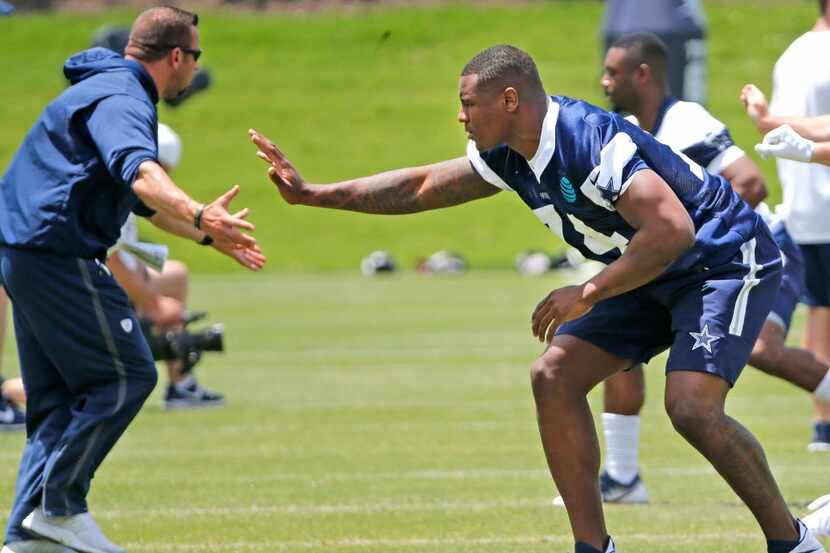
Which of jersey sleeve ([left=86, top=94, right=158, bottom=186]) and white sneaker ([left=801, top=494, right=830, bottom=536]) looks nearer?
jersey sleeve ([left=86, top=94, right=158, bottom=186])

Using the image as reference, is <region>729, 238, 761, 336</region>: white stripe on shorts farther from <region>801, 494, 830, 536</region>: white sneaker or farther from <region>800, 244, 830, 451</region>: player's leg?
<region>800, 244, 830, 451</region>: player's leg

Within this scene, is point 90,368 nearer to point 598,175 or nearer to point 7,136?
point 598,175

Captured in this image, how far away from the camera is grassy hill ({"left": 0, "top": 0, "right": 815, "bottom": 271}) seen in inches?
1292

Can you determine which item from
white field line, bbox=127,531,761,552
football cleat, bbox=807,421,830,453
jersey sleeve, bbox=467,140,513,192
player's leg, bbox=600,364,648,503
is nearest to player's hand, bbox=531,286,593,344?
jersey sleeve, bbox=467,140,513,192

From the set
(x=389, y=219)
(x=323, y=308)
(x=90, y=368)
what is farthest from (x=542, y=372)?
(x=389, y=219)

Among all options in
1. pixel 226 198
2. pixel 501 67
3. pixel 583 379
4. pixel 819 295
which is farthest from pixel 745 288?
pixel 819 295

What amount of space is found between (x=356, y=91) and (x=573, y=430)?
37.3m

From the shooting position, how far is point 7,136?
131 ft

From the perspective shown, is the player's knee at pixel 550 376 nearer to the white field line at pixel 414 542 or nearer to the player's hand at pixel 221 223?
the white field line at pixel 414 542

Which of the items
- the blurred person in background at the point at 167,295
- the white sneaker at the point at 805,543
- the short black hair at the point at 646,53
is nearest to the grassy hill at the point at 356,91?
the blurred person in background at the point at 167,295

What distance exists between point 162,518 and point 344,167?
29.8m

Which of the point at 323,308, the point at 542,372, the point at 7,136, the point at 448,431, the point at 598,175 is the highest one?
the point at 598,175

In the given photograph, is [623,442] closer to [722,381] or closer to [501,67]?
[722,381]

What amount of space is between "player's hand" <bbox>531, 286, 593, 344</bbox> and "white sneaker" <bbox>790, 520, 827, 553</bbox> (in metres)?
1.20
